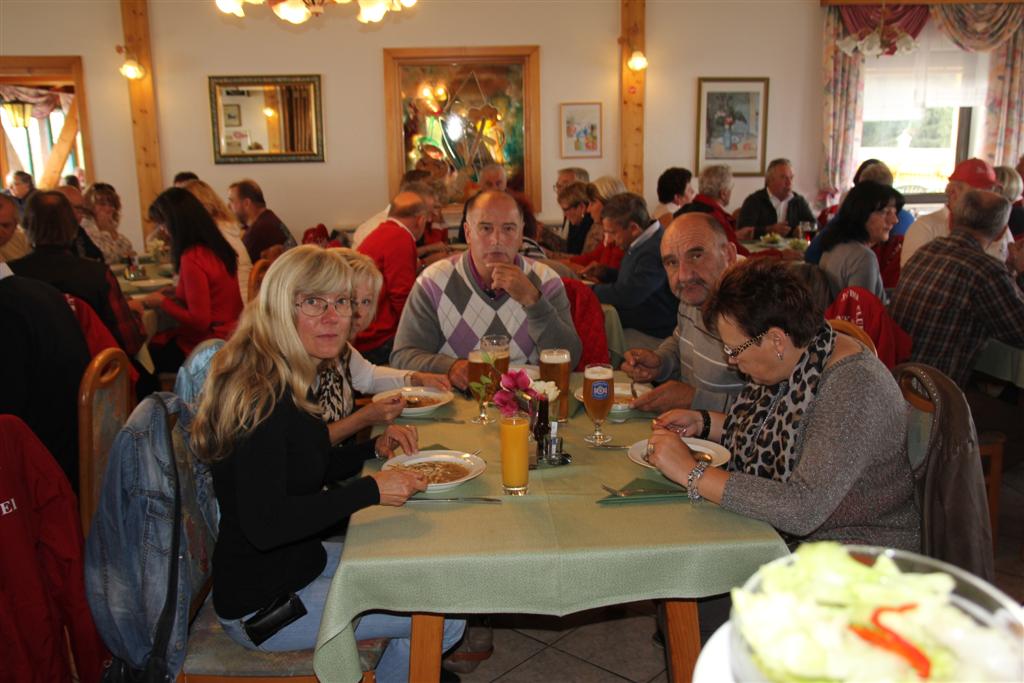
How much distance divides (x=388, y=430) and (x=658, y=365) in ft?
3.22

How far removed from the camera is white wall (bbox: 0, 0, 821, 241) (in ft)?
25.7

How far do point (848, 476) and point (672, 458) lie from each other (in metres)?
0.33

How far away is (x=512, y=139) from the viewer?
26.8 feet

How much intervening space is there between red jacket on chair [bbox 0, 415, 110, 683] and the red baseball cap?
4986 mm

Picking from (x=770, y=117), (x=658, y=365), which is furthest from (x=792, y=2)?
(x=658, y=365)

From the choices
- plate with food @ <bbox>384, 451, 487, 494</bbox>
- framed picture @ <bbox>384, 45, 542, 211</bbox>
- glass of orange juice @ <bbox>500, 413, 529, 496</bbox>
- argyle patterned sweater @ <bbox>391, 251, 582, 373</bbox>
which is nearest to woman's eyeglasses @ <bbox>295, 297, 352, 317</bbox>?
plate with food @ <bbox>384, 451, 487, 494</bbox>

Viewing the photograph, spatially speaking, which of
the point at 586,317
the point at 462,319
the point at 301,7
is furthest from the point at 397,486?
the point at 301,7

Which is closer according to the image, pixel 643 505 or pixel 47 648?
pixel 643 505

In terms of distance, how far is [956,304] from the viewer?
10.8ft

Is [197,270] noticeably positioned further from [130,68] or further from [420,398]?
[130,68]

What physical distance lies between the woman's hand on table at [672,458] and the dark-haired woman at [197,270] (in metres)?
2.93

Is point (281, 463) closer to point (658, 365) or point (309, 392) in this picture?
point (309, 392)

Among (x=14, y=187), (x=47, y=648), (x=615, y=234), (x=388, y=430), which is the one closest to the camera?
(x=47, y=648)

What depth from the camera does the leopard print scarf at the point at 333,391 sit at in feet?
7.52
